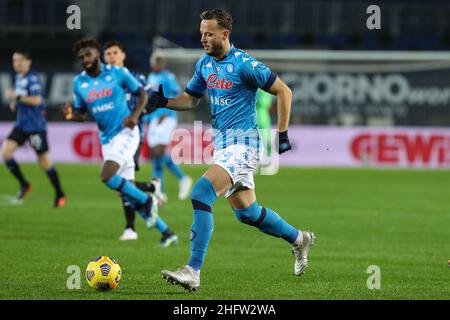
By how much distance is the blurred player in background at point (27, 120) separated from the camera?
16656 millimetres

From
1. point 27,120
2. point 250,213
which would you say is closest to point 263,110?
point 27,120

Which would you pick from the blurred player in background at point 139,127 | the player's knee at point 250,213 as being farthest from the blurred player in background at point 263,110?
the player's knee at point 250,213

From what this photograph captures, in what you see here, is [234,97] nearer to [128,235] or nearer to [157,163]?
[128,235]

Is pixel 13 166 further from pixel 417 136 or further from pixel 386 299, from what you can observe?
pixel 417 136

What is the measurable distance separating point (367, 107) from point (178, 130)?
18.2 feet

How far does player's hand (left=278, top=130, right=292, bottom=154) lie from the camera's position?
8.08m

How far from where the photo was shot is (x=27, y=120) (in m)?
17.0

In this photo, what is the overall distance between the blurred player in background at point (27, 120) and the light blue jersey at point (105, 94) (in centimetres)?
475

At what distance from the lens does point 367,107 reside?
28.0 meters

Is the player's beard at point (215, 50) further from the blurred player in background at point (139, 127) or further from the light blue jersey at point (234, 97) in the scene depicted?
the blurred player in background at point (139, 127)

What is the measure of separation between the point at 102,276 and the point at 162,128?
1035 cm

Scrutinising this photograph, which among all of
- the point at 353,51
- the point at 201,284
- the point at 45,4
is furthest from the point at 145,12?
the point at 201,284

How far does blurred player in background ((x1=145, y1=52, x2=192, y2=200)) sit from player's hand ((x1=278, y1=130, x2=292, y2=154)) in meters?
9.60
